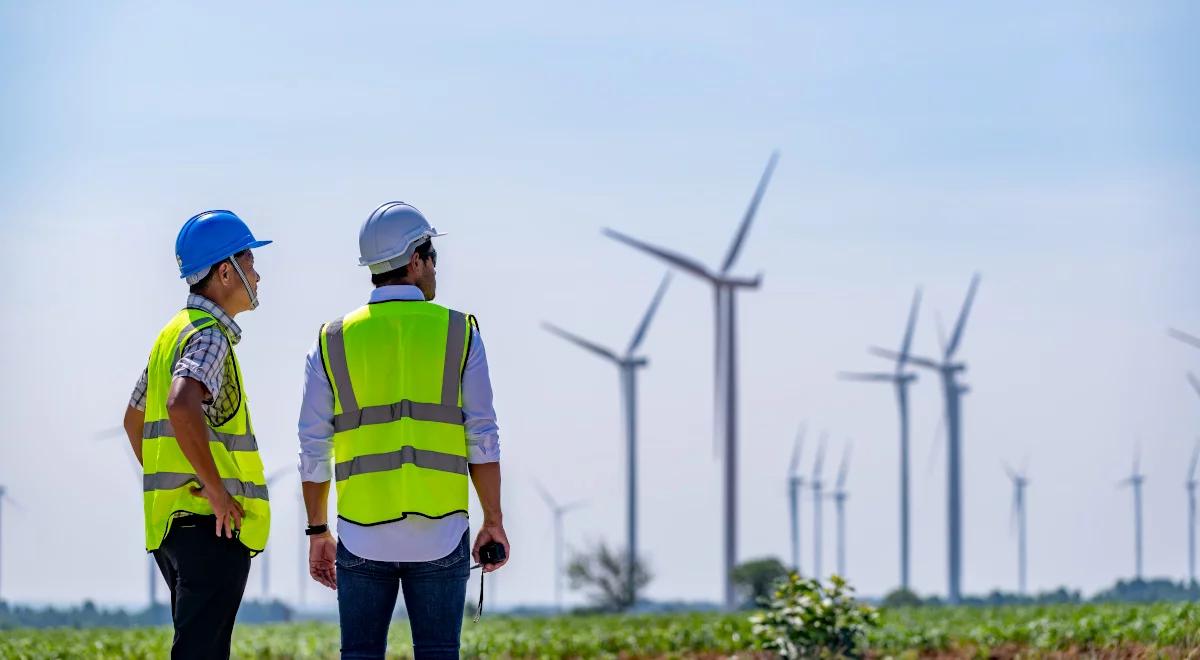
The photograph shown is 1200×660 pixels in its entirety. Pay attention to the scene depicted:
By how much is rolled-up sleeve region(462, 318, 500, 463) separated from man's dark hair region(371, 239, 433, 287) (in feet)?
1.18

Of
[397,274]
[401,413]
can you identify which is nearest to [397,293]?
[397,274]

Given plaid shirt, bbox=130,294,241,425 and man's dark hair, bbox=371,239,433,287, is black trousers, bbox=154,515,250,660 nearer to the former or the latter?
plaid shirt, bbox=130,294,241,425

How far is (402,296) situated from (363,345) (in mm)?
237

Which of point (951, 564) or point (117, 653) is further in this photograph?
point (951, 564)

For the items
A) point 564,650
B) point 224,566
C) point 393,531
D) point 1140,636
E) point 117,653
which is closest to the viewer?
point 393,531

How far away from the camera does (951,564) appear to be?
69.4 metres

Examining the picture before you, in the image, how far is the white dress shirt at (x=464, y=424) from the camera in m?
6.12

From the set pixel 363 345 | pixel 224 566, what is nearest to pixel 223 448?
pixel 224 566

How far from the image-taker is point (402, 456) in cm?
610

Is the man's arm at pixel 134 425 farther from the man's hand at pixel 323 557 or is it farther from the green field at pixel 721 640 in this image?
the green field at pixel 721 640

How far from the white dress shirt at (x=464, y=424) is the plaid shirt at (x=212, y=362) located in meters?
0.45

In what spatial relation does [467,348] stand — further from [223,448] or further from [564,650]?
[564,650]

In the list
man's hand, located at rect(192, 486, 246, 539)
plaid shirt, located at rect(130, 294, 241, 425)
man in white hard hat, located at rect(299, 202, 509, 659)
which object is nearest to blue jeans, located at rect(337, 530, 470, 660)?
man in white hard hat, located at rect(299, 202, 509, 659)

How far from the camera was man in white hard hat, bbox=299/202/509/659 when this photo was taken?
612 centimetres
